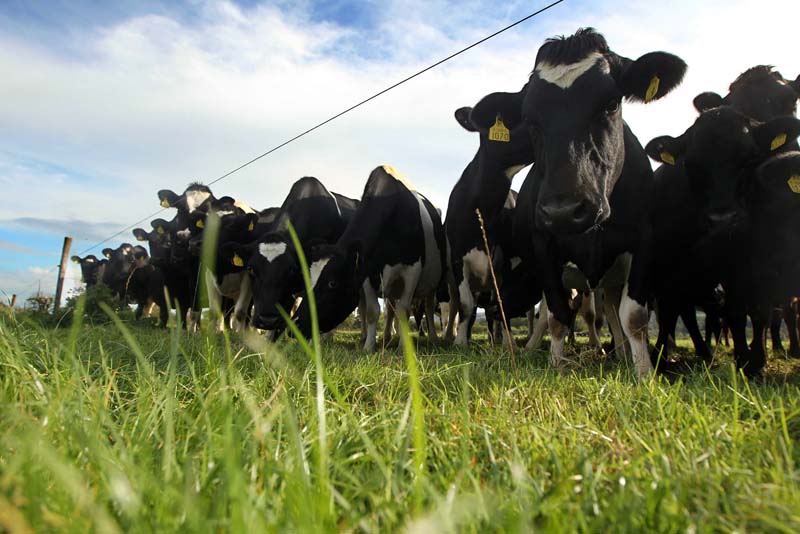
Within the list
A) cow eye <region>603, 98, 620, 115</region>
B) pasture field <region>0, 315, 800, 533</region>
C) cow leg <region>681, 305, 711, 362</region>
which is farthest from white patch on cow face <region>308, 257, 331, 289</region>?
cow leg <region>681, 305, 711, 362</region>

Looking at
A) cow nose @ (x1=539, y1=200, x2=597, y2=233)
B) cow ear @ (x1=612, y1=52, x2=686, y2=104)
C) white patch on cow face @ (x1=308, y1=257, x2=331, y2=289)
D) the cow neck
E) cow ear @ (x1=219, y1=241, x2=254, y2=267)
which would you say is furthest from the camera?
cow ear @ (x1=219, y1=241, x2=254, y2=267)

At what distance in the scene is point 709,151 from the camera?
182 inches

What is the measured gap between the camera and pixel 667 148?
519 cm

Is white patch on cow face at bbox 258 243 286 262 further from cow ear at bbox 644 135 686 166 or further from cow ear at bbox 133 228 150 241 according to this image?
cow ear at bbox 133 228 150 241

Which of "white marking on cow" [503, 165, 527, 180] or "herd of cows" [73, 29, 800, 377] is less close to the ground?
"white marking on cow" [503, 165, 527, 180]

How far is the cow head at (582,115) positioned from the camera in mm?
3525

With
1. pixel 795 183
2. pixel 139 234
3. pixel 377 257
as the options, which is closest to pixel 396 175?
pixel 377 257

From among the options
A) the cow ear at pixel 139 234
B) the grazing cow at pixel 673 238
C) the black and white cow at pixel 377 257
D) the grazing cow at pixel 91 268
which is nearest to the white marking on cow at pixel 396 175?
the black and white cow at pixel 377 257

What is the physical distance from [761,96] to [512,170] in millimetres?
2857

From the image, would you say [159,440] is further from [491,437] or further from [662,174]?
[662,174]

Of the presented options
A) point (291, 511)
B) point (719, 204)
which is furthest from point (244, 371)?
point (719, 204)

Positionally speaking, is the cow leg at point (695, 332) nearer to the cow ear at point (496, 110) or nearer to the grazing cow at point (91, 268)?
the cow ear at point (496, 110)

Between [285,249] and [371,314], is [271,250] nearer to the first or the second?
[285,249]

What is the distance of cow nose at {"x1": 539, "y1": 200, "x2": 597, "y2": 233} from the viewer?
136 inches
